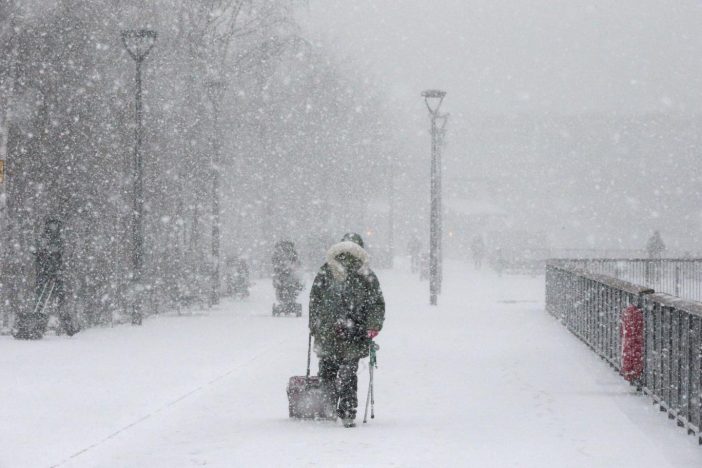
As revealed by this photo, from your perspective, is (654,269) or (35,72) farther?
(654,269)

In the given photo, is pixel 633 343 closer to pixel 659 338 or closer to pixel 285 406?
pixel 659 338

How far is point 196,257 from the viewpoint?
26.6m

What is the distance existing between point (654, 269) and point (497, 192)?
8865cm

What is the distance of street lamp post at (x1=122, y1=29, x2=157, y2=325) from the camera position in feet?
67.9

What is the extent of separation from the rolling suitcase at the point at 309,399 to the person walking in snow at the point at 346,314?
19 centimetres

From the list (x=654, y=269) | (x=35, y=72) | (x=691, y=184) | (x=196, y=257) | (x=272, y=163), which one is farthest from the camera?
(x=691, y=184)

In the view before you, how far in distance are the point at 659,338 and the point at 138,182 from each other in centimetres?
1299

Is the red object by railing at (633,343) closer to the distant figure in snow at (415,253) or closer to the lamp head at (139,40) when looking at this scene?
the lamp head at (139,40)

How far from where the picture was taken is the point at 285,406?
10625 mm

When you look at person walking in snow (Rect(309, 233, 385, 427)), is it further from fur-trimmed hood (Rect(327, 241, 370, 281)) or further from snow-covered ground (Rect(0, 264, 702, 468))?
snow-covered ground (Rect(0, 264, 702, 468))

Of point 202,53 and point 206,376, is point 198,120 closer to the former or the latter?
point 202,53

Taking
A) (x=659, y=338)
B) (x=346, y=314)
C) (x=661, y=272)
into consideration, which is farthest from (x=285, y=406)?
(x=661, y=272)

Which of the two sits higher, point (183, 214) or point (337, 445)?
point (183, 214)

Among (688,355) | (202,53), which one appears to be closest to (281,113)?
(202,53)
